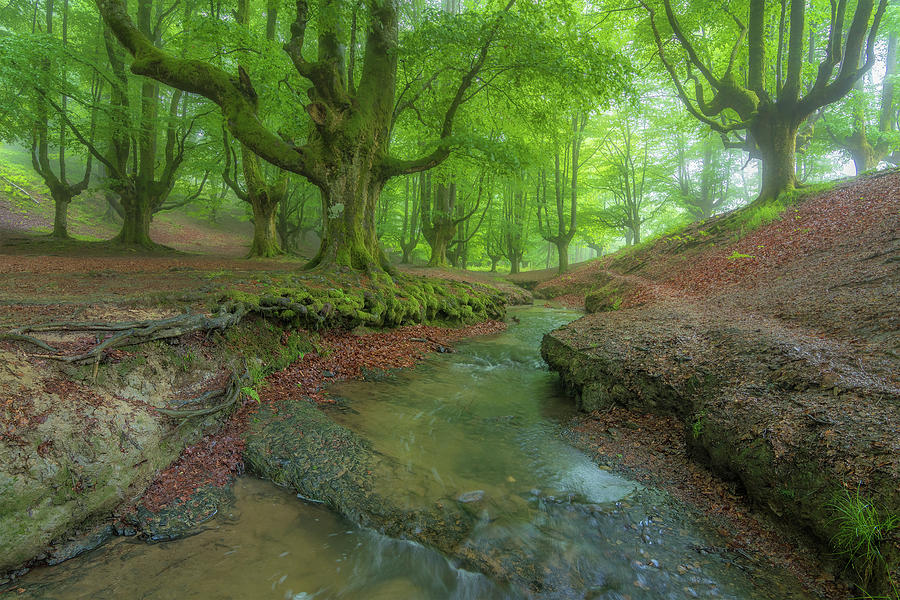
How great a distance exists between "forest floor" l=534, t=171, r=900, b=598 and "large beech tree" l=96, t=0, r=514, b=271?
5.36 metres

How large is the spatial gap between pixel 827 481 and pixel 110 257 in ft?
54.9

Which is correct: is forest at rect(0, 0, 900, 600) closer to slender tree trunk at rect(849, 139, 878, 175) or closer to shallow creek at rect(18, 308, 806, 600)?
shallow creek at rect(18, 308, 806, 600)

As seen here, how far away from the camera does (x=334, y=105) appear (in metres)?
8.20

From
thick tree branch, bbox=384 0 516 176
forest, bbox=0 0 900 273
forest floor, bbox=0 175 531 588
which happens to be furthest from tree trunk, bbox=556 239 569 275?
forest floor, bbox=0 175 531 588

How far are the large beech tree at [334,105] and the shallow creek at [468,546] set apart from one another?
574cm

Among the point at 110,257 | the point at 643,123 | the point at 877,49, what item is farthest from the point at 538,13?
the point at 877,49

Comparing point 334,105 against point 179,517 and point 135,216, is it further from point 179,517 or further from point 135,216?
point 135,216

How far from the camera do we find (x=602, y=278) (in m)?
15.9

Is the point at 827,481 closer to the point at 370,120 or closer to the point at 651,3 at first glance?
the point at 370,120

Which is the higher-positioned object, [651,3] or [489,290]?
[651,3]

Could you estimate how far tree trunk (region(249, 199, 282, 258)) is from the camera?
1423cm

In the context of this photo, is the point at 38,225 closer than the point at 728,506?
No

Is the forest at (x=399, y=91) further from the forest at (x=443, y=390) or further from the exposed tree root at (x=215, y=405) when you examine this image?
the exposed tree root at (x=215, y=405)

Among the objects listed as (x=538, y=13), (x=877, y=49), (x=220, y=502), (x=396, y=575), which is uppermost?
(x=877, y=49)
